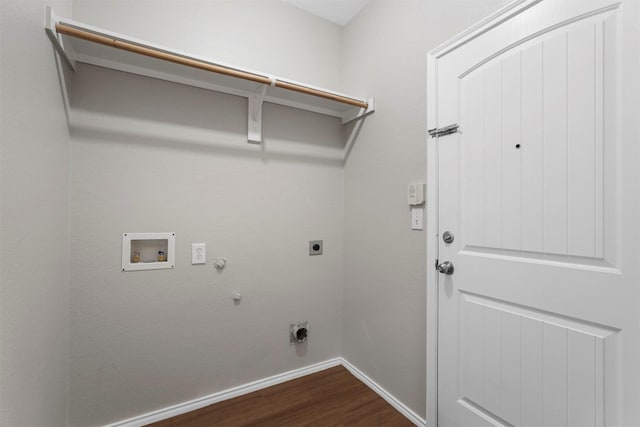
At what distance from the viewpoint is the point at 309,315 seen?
6.82 feet

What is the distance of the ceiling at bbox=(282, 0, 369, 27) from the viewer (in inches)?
77.0

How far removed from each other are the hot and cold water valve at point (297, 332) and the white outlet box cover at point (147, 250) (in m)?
0.94

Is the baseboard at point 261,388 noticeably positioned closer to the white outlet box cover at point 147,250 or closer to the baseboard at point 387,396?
the baseboard at point 387,396

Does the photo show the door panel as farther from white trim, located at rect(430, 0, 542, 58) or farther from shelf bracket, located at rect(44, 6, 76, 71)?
shelf bracket, located at rect(44, 6, 76, 71)

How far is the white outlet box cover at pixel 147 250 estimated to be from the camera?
1.51 meters

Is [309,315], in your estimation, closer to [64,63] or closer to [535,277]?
[535,277]

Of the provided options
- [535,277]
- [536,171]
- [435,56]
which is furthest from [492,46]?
[535,277]

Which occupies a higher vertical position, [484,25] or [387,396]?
[484,25]

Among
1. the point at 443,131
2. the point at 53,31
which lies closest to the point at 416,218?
the point at 443,131

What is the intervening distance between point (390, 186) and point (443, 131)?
0.48m

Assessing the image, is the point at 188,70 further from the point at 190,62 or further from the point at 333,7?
the point at 333,7

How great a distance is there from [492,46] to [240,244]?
1701mm

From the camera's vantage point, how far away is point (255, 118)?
182cm

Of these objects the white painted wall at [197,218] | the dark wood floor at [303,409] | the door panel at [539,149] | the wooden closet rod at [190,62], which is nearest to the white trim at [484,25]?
the door panel at [539,149]
